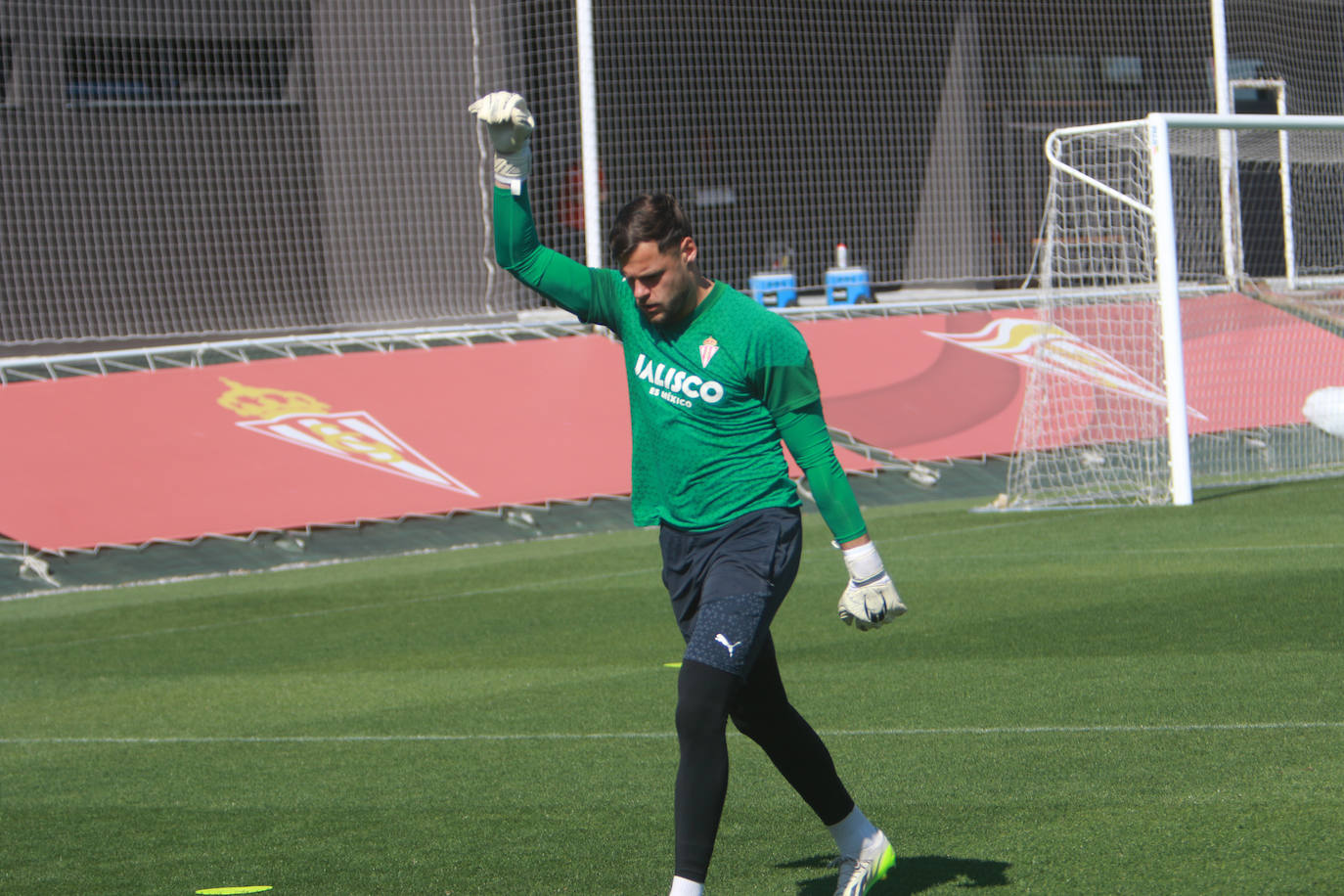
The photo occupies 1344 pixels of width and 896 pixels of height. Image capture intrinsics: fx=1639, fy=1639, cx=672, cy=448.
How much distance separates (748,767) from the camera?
6.50 meters

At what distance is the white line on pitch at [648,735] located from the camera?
20.7ft

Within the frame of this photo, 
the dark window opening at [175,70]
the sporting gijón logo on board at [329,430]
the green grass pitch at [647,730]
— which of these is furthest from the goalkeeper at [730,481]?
the dark window opening at [175,70]

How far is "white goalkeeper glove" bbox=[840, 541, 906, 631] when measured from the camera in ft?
14.7

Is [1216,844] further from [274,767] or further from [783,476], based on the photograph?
[274,767]

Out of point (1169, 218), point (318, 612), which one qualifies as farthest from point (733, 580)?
point (1169, 218)

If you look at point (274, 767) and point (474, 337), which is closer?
point (274, 767)

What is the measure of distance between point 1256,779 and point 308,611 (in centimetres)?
720

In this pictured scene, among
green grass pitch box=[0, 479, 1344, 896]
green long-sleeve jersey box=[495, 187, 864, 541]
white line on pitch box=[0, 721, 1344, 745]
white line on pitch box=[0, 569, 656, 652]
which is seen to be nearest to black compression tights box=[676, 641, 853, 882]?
green long-sleeve jersey box=[495, 187, 864, 541]

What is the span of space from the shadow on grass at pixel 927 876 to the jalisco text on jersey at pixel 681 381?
1.49 m

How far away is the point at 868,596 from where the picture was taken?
4.49 meters

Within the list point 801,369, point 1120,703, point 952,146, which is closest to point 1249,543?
point 1120,703

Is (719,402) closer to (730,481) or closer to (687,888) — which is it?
(730,481)

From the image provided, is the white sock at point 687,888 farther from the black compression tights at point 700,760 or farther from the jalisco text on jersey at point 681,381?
the jalisco text on jersey at point 681,381

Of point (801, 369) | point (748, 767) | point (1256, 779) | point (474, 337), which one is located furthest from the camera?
point (474, 337)
